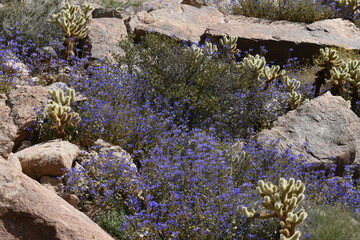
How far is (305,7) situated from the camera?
14.2m

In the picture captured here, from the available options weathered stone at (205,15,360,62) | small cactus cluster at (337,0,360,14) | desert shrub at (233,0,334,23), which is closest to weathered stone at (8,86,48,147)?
weathered stone at (205,15,360,62)

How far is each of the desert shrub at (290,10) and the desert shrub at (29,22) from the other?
4.98 m

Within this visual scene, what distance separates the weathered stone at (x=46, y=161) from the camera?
22.4 feet

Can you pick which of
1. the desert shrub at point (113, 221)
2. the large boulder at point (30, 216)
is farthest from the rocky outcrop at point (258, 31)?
the large boulder at point (30, 216)

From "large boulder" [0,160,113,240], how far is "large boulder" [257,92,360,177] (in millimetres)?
4106

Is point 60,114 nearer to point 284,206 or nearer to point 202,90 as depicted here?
point 202,90

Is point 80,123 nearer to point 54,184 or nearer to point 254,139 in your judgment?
point 54,184

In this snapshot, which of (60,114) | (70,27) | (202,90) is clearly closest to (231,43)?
(202,90)

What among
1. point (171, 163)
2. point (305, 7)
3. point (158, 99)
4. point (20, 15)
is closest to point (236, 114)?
point (158, 99)

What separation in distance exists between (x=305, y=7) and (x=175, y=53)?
5.36 metres

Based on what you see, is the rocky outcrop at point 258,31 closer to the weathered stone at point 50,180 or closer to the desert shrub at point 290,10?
the desert shrub at point 290,10

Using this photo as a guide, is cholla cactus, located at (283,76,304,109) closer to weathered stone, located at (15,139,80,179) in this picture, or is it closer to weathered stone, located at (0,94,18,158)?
weathered stone, located at (15,139,80,179)

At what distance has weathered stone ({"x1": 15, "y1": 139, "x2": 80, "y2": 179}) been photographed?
22.4 feet

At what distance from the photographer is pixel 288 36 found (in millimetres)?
12609
